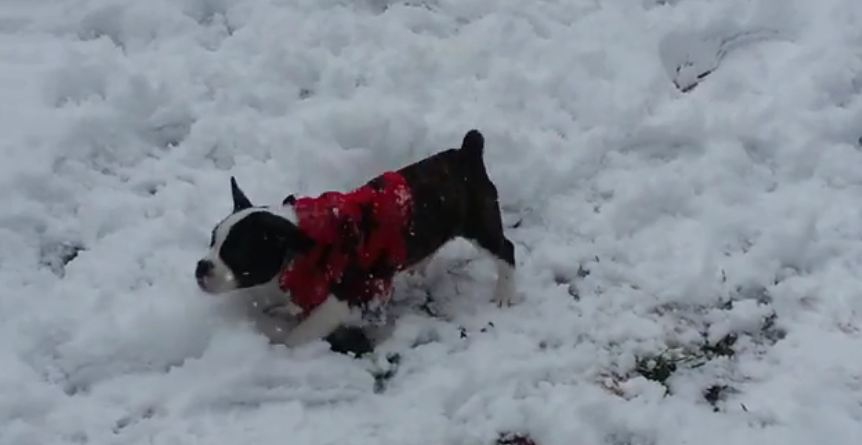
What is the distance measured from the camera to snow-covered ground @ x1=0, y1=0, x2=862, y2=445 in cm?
396

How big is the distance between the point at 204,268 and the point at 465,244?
128cm

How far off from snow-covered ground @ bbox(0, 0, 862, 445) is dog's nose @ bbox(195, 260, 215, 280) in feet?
0.67

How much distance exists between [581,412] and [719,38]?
9.44 ft

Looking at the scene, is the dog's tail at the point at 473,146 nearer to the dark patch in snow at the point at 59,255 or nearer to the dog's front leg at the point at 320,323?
the dog's front leg at the point at 320,323

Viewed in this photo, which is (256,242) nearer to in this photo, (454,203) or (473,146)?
(454,203)

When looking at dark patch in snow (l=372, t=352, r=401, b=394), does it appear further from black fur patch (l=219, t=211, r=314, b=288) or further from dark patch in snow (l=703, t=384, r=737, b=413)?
dark patch in snow (l=703, t=384, r=737, b=413)

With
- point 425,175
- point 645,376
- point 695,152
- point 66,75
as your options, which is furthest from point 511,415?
point 66,75

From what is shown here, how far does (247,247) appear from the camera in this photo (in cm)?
404

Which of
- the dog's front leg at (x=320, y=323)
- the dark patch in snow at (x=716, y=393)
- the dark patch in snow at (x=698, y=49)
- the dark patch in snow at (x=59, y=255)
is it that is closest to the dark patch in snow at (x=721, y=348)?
the dark patch in snow at (x=716, y=393)

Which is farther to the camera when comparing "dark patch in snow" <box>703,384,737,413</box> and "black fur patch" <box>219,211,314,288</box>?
"dark patch in snow" <box>703,384,737,413</box>

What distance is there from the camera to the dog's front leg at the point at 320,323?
4180 mm

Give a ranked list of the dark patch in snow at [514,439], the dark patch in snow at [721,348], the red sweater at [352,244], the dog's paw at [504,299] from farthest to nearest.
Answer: the dog's paw at [504,299]
the dark patch in snow at [721,348]
the red sweater at [352,244]
the dark patch in snow at [514,439]

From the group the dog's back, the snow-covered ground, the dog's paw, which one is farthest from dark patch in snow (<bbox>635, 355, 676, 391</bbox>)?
the dog's back

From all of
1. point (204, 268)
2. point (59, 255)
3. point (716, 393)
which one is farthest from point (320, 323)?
point (716, 393)
